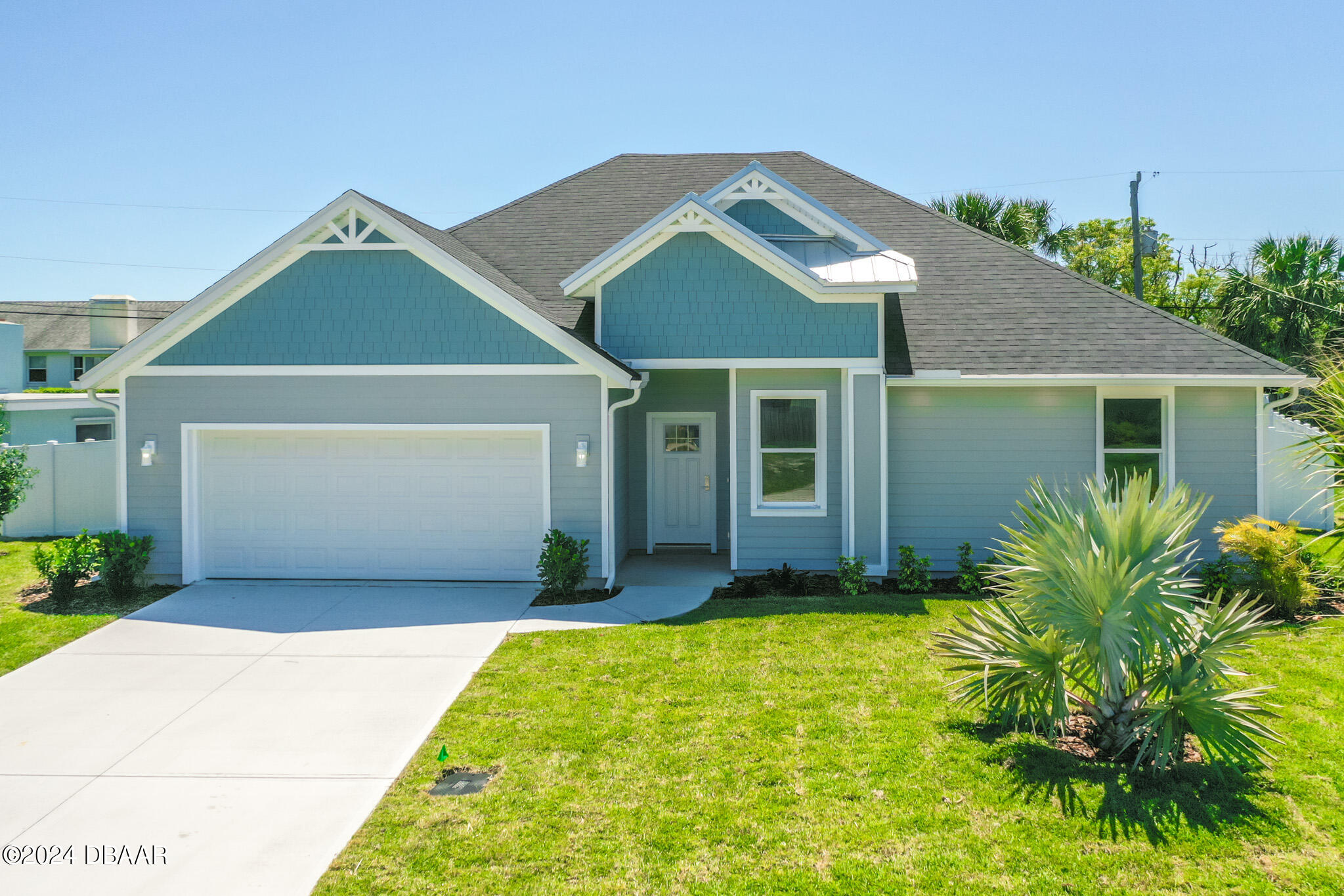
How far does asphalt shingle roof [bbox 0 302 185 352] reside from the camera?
3659 cm

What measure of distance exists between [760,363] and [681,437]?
2.76m

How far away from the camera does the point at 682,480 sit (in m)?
13.9

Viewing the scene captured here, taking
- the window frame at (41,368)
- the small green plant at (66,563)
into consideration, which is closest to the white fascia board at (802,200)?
the small green plant at (66,563)

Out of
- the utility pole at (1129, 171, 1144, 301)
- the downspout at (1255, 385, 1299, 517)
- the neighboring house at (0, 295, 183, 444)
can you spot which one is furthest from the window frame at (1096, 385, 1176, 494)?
the neighboring house at (0, 295, 183, 444)

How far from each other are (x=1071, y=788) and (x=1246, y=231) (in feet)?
74.5

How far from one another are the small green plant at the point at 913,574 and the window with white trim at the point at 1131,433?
9.65 ft

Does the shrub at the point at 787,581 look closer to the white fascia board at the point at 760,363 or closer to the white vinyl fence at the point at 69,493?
the white fascia board at the point at 760,363

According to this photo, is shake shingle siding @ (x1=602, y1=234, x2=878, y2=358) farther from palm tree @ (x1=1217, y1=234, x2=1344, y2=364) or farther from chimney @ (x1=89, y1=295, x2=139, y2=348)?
chimney @ (x1=89, y1=295, x2=139, y2=348)

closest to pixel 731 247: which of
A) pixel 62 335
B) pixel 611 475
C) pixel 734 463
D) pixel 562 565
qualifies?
pixel 734 463

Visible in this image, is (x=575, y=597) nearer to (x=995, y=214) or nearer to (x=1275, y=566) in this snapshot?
(x=1275, y=566)

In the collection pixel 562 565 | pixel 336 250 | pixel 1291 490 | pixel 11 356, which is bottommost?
pixel 562 565

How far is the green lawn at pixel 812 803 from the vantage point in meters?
4.46

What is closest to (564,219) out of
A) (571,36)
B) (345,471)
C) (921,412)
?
(571,36)

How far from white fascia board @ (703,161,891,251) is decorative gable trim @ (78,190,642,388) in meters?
3.12
